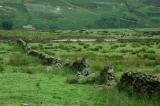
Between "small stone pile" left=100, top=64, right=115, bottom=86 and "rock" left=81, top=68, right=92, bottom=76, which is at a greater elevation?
"small stone pile" left=100, top=64, right=115, bottom=86

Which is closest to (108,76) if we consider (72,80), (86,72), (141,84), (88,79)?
(88,79)

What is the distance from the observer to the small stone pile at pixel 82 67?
34.8m

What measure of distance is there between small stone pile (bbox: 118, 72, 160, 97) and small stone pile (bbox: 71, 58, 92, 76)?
29.9ft

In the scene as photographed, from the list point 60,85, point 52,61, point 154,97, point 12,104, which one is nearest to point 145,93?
point 154,97

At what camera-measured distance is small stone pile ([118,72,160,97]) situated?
22.0 m

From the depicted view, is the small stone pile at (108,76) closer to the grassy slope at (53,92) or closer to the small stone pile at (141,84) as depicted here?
the grassy slope at (53,92)

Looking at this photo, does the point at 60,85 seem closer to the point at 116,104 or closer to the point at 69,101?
the point at 69,101

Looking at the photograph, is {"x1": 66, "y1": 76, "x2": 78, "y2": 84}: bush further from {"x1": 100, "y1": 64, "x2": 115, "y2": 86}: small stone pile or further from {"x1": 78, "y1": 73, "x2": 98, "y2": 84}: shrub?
{"x1": 100, "y1": 64, "x2": 115, "y2": 86}: small stone pile

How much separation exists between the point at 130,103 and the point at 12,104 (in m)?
4.84

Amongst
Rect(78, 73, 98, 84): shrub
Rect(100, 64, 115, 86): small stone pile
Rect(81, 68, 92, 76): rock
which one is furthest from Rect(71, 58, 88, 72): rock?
Rect(100, 64, 115, 86): small stone pile

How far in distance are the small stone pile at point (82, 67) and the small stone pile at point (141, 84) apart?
9.11m

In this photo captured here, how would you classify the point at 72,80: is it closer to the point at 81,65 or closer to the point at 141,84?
the point at 81,65

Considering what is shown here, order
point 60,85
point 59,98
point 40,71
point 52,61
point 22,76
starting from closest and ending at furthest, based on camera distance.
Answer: point 59,98
point 60,85
point 22,76
point 40,71
point 52,61

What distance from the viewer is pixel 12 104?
2139 cm
